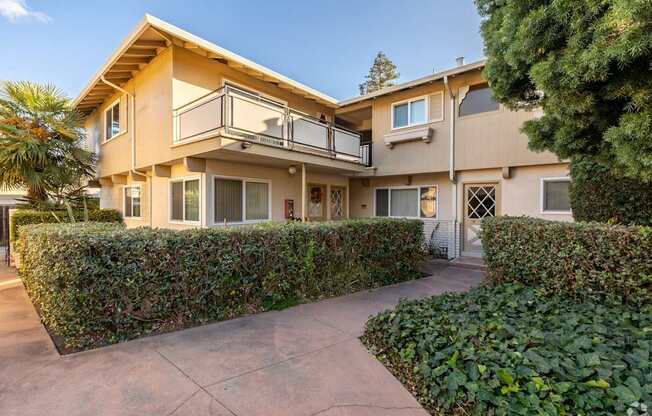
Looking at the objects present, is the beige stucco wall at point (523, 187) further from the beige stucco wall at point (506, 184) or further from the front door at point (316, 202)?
the front door at point (316, 202)

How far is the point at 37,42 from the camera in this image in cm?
1149

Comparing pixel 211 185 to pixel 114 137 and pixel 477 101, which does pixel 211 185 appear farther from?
pixel 477 101

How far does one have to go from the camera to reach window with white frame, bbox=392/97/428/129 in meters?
10.9

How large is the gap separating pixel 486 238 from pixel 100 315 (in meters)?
6.16

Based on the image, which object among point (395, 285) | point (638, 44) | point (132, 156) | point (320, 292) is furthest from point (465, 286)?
point (132, 156)

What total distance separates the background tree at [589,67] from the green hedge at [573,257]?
94 cm

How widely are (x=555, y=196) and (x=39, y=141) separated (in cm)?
1527

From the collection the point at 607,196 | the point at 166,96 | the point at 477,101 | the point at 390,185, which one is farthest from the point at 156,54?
the point at 607,196

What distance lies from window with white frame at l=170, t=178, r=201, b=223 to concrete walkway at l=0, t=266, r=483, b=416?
4.44 m

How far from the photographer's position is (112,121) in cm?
1208

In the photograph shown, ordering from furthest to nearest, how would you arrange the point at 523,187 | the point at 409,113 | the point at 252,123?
the point at 409,113 < the point at 523,187 < the point at 252,123

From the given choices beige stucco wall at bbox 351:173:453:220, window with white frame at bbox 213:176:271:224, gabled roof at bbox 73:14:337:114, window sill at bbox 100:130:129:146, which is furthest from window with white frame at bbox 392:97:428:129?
window sill at bbox 100:130:129:146

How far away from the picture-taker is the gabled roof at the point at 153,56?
759 centimetres

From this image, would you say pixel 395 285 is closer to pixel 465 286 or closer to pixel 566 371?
pixel 465 286
